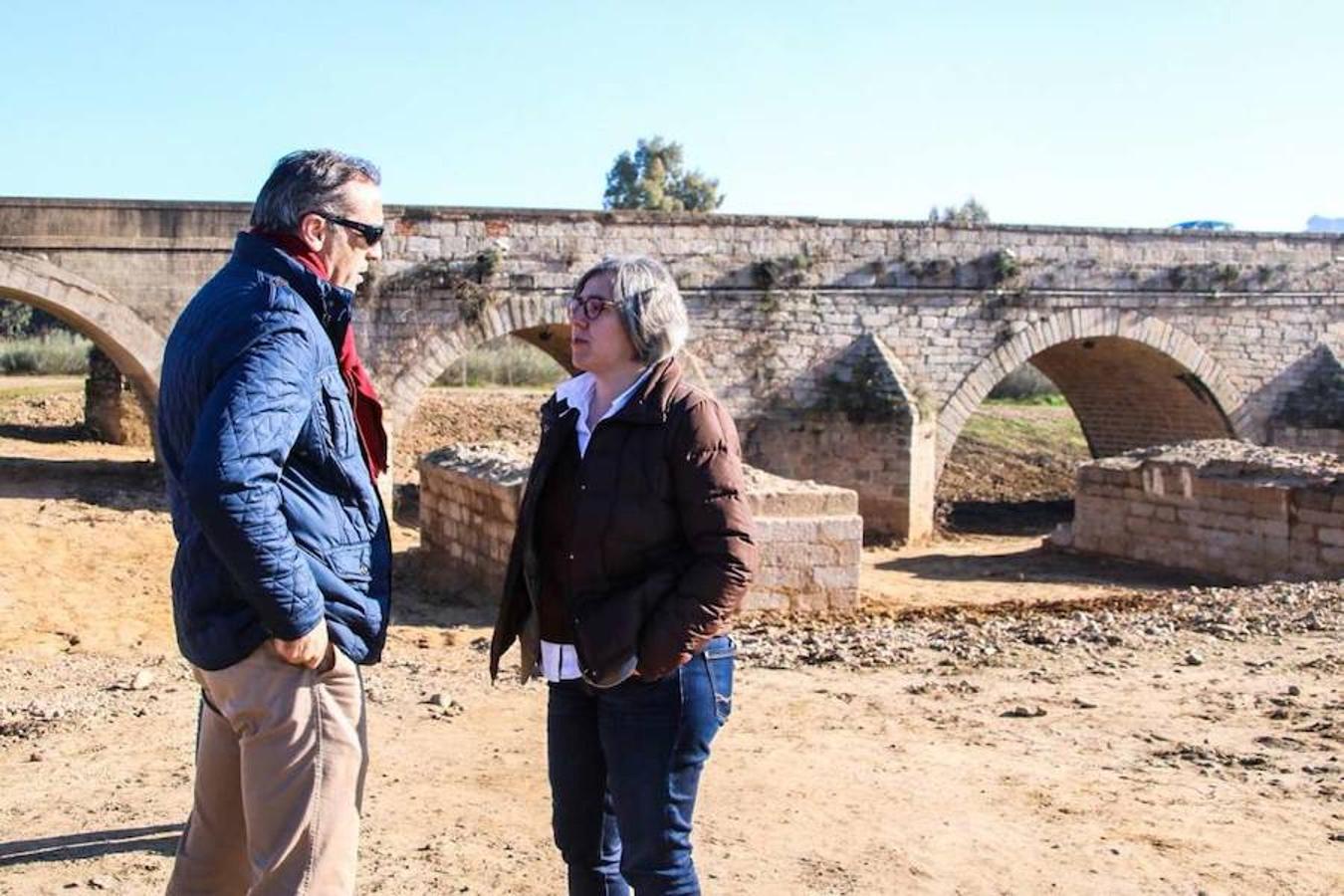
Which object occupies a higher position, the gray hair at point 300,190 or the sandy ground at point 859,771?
the gray hair at point 300,190

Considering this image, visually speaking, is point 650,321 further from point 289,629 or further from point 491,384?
point 491,384

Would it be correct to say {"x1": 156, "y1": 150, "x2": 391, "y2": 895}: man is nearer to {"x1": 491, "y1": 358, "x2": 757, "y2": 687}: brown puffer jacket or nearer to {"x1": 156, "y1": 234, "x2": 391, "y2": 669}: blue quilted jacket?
{"x1": 156, "y1": 234, "x2": 391, "y2": 669}: blue quilted jacket

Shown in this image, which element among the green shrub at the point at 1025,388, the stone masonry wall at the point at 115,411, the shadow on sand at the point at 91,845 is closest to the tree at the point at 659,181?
the green shrub at the point at 1025,388

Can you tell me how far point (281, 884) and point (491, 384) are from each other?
24.9 metres

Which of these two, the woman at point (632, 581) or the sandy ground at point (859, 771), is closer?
the woman at point (632, 581)

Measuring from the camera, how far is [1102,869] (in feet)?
13.7

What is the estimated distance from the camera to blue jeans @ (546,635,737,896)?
2920mm

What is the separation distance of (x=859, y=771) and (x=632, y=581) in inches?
102

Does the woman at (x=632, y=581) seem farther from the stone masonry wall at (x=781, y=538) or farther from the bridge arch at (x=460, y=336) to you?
the bridge arch at (x=460, y=336)

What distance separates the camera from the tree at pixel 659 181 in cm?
4275

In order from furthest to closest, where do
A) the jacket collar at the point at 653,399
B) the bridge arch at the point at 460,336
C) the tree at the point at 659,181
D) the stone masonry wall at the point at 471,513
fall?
the tree at the point at 659,181 → the bridge arch at the point at 460,336 → the stone masonry wall at the point at 471,513 → the jacket collar at the point at 653,399

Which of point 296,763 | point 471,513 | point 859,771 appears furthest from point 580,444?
point 471,513

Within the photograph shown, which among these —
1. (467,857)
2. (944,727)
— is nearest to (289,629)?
(467,857)

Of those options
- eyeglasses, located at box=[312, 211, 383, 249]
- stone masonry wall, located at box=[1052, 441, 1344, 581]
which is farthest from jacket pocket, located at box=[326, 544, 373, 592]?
stone masonry wall, located at box=[1052, 441, 1344, 581]
